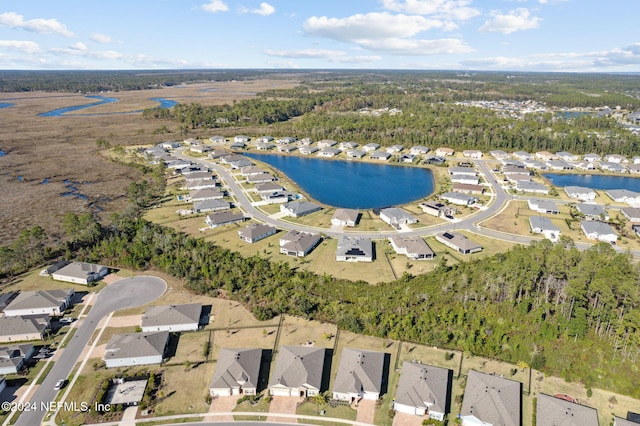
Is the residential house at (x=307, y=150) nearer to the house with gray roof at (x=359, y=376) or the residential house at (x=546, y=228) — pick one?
the residential house at (x=546, y=228)

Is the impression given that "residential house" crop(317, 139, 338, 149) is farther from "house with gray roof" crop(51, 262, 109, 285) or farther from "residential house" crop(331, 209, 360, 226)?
"house with gray roof" crop(51, 262, 109, 285)

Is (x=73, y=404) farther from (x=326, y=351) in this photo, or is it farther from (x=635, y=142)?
(x=635, y=142)

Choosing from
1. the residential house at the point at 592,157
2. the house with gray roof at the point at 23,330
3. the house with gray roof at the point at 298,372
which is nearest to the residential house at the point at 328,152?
the residential house at the point at 592,157

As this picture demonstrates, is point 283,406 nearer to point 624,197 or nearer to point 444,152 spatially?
point 624,197

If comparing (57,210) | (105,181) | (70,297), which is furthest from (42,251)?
(105,181)

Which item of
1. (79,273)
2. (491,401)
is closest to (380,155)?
(79,273)

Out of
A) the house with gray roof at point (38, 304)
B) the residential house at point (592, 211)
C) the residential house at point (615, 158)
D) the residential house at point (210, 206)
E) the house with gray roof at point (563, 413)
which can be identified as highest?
the residential house at point (615, 158)

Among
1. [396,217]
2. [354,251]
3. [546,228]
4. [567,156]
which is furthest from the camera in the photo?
[567,156]
